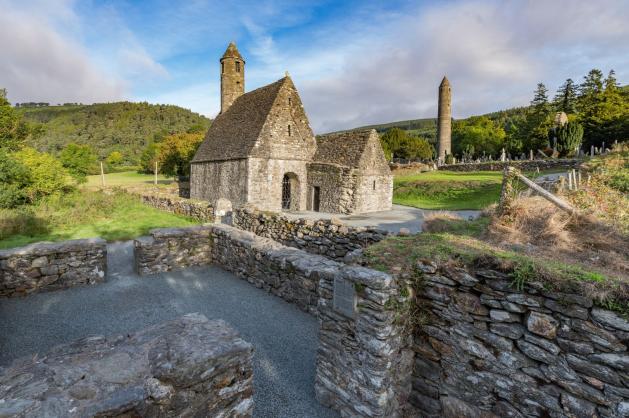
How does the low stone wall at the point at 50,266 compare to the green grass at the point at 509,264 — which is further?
the low stone wall at the point at 50,266

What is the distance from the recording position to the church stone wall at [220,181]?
854 inches

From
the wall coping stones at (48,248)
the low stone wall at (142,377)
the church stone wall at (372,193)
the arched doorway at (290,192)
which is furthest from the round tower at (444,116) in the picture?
the low stone wall at (142,377)

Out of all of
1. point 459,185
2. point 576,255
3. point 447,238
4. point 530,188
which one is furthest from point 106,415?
point 459,185

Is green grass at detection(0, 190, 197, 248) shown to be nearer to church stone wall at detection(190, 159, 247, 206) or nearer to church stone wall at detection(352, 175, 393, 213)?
church stone wall at detection(190, 159, 247, 206)

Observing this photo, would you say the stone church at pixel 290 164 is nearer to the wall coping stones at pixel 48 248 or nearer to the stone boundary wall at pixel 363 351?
the wall coping stones at pixel 48 248

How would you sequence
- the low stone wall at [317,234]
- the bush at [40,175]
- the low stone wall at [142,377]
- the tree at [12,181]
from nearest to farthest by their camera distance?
the low stone wall at [142,377] → the low stone wall at [317,234] → the tree at [12,181] → the bush at [40,175]

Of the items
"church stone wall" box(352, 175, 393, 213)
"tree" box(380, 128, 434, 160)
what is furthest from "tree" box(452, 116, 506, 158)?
"church stone wall" box(352, 175, 393, 213)

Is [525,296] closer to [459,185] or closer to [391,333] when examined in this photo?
[391,333]

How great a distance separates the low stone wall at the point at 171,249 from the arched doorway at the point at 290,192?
44.7 ft

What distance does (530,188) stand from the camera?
27.1ft

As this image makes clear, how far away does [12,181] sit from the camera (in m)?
18.4

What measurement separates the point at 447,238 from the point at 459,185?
2295 centimetres

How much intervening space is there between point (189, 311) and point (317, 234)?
4911 mm

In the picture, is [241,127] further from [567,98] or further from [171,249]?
[567,98]
